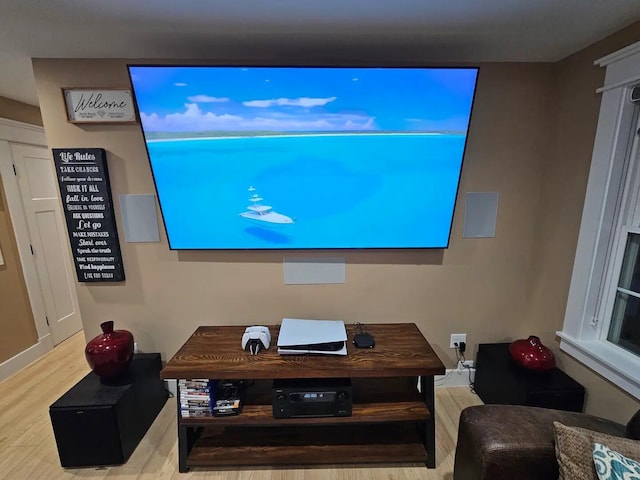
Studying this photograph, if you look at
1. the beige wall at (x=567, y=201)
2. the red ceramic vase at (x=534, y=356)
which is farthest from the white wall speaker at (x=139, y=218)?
the beige wall at (x=567, y=201)

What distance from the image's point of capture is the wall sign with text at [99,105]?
5.87ft

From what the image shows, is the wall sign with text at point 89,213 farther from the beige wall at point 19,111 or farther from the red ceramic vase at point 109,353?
the beige wall at point 19,111

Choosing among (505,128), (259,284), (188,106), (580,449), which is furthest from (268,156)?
(580,449)

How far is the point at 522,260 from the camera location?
2107mm

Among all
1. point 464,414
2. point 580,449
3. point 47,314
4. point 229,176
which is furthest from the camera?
point 47,314

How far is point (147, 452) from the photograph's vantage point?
1782 millimetres

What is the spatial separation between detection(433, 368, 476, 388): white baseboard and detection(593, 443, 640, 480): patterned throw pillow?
133cm

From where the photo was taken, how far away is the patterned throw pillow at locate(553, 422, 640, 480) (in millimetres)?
992

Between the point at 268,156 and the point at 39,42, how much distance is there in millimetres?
1269

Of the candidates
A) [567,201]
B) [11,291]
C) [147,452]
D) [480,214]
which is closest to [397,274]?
[480,214]

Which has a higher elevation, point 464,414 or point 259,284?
point 259,284

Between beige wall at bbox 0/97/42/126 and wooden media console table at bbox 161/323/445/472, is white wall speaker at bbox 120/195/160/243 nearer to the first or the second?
wooden media console table at bbox 161/323/445/472

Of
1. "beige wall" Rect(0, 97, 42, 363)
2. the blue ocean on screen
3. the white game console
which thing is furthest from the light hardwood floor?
the blue ocean on screen

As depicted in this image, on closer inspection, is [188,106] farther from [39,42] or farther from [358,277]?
[358,277]
